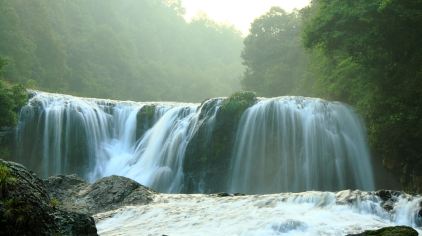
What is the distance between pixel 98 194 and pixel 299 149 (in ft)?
26.2

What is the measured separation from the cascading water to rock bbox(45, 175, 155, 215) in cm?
567

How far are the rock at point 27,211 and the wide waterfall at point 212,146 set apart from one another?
446 inches

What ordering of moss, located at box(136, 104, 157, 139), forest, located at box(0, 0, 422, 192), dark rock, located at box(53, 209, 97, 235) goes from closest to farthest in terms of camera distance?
dark rock, located at box(53, 209, 97, 235) → forest, located at box(0, 0, 422, 192) → moss, located at box(136, 104, 157, 139)

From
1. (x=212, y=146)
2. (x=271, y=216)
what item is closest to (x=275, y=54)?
(x=212, y=146)

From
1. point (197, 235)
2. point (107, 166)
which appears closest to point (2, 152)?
point (107, 166)

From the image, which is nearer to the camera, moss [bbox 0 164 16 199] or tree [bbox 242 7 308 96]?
moss [bbox 0 164 16 199]

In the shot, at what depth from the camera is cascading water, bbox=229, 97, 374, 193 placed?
1767cm

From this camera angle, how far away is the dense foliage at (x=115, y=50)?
41.4 m

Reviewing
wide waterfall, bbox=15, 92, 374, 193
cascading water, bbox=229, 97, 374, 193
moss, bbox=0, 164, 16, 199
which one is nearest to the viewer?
moss, bbox=0, 164, 16, 199

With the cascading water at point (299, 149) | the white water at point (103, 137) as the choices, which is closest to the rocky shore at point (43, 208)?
the cascading water at point (299, 149)

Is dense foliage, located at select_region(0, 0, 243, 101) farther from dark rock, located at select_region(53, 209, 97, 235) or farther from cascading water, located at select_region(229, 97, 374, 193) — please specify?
dark rock, located at select_region(53, 209, 97, 235)

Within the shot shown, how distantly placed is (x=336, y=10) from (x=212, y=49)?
75704mm

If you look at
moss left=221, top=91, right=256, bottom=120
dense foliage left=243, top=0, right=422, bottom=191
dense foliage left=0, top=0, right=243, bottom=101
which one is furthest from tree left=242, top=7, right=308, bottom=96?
dense foliage left=243, top=0, right=422, bottom=191

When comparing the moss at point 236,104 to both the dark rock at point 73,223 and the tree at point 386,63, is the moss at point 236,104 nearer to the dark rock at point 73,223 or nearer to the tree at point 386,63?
the tree at point 386,63
